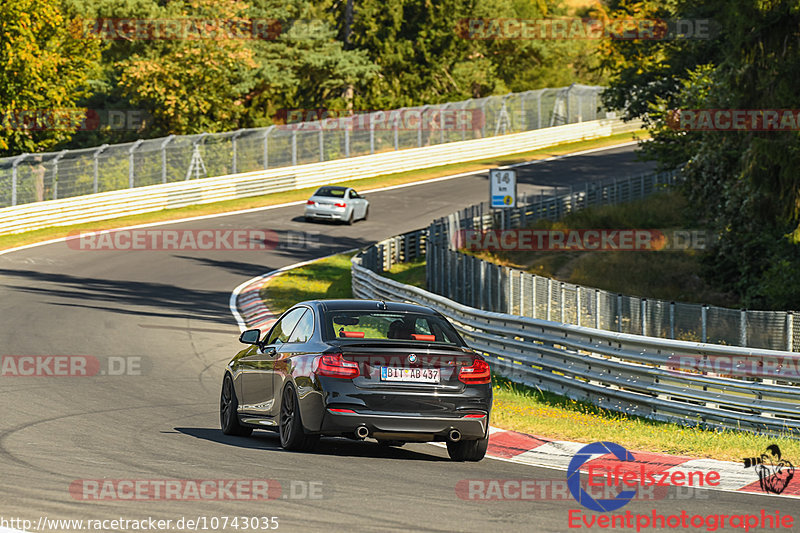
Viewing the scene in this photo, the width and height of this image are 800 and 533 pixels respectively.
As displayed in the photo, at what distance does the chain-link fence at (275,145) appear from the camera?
3947cm

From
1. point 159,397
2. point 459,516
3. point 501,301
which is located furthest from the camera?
point 501,301

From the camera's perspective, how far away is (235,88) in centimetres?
6006

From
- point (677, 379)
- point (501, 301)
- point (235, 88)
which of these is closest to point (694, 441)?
point (677, 379)

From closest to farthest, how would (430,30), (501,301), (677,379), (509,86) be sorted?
(677,379) → (501,301) → (430,30) → (509,86)

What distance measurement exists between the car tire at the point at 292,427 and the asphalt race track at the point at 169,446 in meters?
0.15

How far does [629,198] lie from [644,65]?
6.20m

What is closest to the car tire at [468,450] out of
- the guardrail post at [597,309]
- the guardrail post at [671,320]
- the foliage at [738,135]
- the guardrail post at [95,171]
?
the guardrail post at [671,320]

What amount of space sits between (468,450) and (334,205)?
106 feet

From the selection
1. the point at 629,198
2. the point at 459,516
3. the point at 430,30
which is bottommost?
the point at 629,198

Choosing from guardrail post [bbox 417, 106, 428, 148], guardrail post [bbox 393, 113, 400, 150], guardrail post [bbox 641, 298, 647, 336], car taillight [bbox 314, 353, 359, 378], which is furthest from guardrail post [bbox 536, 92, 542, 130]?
car taillight [bbox 314, 353, 359, 378]

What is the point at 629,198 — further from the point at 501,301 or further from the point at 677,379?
the point at 677,379

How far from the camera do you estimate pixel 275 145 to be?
165ft

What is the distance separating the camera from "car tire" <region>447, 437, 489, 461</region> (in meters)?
10.4

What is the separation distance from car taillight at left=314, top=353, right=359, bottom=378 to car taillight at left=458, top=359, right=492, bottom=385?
3.15 ft
